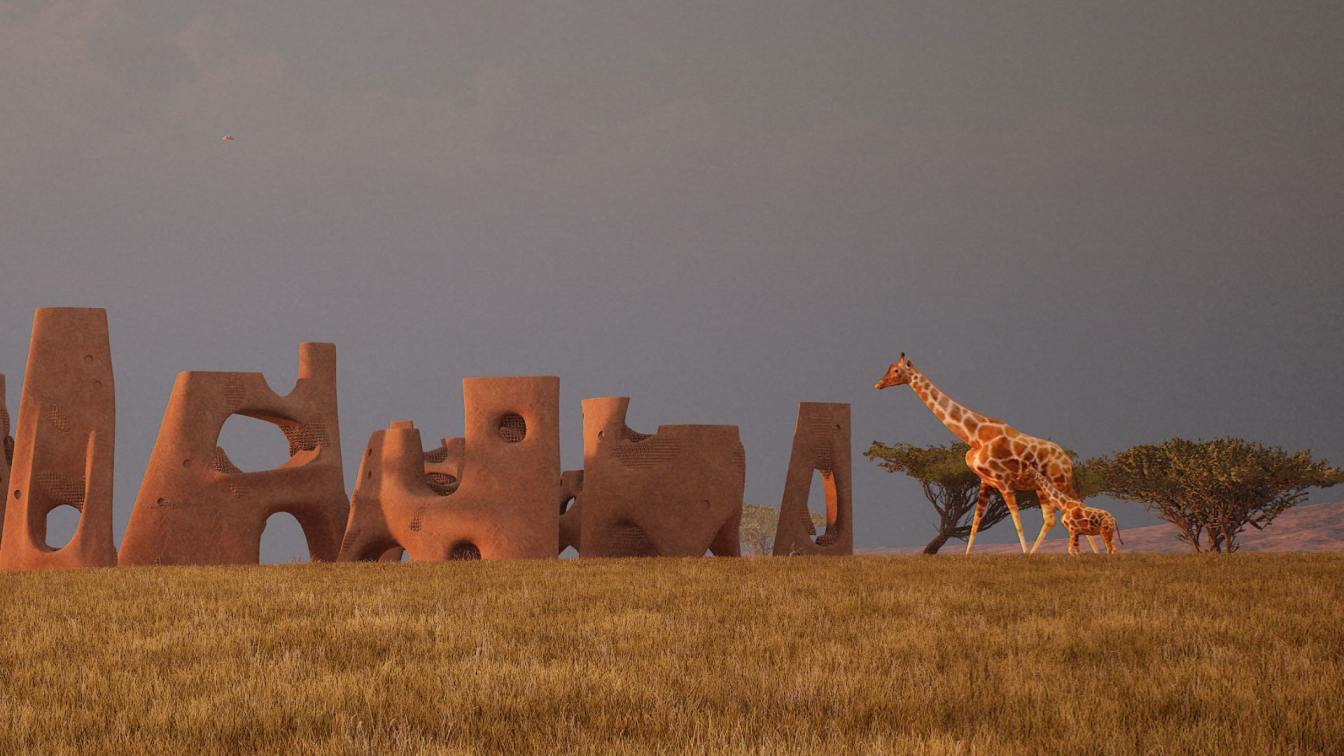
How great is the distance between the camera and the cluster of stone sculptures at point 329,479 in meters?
27.8

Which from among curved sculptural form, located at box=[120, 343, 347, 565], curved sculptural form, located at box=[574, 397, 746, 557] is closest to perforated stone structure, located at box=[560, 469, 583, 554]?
curved sculptural form, located at box=[574, 397, 746, 557]

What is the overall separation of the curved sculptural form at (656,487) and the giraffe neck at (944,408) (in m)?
7.72

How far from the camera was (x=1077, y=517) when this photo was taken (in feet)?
70.4

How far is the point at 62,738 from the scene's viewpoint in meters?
5.95

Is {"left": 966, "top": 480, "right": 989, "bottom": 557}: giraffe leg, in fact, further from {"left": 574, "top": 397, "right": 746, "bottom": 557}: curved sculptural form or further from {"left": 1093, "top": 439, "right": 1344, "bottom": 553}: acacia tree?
{"left": 1093, "top": 439, "right": 1344, "bottom": 553}: acacia tree

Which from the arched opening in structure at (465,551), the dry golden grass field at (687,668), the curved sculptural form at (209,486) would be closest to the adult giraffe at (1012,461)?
the dry golden grass field at (687,668)

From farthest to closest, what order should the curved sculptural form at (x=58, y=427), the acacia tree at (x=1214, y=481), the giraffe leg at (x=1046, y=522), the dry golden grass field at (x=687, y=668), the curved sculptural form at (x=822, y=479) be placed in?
the acacia tree at (x=1214, y=481)
the curved sculptural form at (x=822, y=479)
the curved sculptural form at (x=58, y=427)
the giraffe leg at (x=1046, y=522)
the dry golden grass field at (x=687, y=668)

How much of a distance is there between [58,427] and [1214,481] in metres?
36.6

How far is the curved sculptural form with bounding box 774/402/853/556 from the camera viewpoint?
106 ft

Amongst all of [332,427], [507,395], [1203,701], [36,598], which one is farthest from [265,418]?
[1203,701]

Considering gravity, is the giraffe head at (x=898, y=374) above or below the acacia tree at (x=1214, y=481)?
above

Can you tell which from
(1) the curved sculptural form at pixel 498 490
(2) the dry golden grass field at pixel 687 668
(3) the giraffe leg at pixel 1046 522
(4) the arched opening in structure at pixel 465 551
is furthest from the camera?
(4) the arched opening in structure at pixel 465 551

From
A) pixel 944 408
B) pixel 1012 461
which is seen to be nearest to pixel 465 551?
pixel 944 408

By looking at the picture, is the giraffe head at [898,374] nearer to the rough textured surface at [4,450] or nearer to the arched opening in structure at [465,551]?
the arched opening in structure at [465,551]
